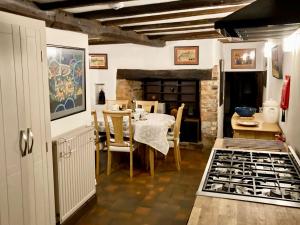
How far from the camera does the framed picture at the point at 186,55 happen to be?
5.54 meters

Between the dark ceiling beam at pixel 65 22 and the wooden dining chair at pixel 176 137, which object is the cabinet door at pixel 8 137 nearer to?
the dark ceiling beam at pixel 65 22

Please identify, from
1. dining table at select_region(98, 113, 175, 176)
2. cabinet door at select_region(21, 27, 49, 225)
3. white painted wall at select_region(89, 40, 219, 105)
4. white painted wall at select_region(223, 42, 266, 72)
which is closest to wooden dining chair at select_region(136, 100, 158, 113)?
white painted wall at select_region(89, 40, 219, 105)

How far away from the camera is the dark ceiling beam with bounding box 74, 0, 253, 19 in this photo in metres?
2.56

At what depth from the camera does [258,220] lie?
1352 mm

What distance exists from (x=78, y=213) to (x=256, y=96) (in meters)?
6.31

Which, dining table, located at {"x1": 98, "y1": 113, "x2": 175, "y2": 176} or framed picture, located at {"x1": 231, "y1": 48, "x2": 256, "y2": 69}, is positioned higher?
framed picture, located at {"x1": 231, "y1": 48, "x2": 256, "y2": 69}

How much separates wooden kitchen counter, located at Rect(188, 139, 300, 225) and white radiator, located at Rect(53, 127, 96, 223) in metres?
1.58

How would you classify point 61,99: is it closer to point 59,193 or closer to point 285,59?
point 59,193

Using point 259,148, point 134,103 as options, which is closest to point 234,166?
point 259,148

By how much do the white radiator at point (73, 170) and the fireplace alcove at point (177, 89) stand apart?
2.88 meters

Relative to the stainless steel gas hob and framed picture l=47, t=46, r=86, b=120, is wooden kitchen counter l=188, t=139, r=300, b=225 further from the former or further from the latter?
framed picture l=47, t=46, r=86, b=120

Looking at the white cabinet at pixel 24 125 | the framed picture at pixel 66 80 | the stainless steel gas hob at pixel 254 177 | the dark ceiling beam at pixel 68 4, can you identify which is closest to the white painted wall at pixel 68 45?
the framed picture at pixel 66 80

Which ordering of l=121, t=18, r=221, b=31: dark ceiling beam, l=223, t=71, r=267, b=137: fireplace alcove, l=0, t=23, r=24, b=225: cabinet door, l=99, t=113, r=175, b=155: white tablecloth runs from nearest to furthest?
l=0, t=23, r=24, b=225: cabinet door
l=121, t=18, r=221, b=31: dark ceiling beam
l=99, t=113, r=175, b=155: white tablecloth
l=223, t=71, r=267, b=137: fireplace alcove

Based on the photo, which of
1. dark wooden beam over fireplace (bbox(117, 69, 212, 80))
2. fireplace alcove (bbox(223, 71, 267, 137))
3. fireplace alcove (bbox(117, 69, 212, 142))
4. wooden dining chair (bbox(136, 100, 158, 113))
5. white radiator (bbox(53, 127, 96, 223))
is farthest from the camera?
fireplace alcove (bbox(223, 71, 267, 137))
